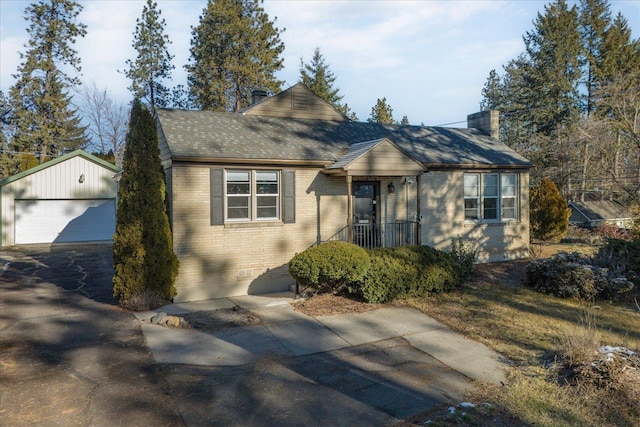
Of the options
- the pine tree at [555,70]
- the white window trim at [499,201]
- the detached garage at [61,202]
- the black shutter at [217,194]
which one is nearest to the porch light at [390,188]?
the white window trim at [499,201]

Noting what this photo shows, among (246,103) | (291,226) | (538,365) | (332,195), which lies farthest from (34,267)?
(246,103)

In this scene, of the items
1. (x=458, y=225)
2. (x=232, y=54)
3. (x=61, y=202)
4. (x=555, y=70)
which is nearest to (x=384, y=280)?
(x=458, y=225)

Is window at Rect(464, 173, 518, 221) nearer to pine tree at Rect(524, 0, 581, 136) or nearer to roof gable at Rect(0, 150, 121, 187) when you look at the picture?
roof gable at Rect(0, 150, 121, 187)

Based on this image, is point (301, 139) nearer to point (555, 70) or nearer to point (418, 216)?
point (418, 216)

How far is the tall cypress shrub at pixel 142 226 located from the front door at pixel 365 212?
17.0 feet

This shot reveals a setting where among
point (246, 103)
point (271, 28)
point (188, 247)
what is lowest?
point (188, 247)

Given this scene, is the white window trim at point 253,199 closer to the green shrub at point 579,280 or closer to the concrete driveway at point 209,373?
the concrete driveway at point 209,373

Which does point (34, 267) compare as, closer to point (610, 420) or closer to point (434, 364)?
point (434, 364)

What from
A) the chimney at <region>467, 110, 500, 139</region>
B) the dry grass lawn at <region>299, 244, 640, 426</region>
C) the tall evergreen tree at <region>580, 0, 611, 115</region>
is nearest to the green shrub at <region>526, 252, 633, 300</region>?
the dry grass lawn at <region>299, 244, 640, 426</region>

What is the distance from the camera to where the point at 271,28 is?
2995 centimetres

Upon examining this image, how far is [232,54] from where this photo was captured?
29094 mm

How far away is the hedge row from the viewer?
30.6 ft

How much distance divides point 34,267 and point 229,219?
9118 mm

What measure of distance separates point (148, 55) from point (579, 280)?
30.8 meters
